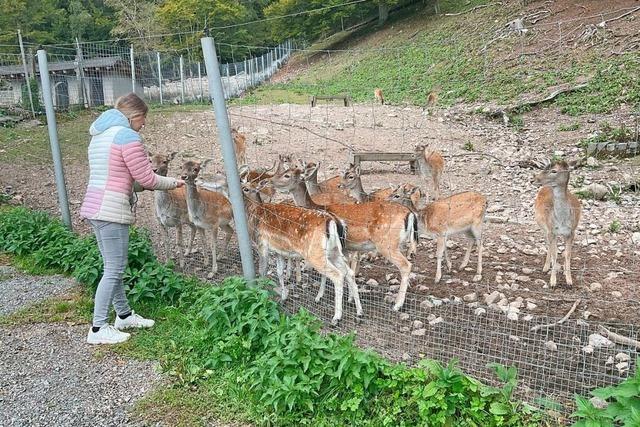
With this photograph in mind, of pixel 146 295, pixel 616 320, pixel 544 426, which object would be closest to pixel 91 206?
pixel 146 295

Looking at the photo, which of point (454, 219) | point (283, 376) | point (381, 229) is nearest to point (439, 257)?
point (454, 219)

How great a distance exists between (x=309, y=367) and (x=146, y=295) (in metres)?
2.27

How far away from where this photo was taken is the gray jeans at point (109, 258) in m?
4.77

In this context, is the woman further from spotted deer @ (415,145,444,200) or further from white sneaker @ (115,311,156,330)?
spotted deer @ (415,145,444,200)

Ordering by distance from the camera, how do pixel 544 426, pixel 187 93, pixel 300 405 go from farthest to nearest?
pixel 187 93, pixel 300 405, pixel 544 426

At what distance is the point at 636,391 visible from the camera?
3105 mm

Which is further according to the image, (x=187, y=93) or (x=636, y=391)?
(x=187, y=93)

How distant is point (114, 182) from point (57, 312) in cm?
171

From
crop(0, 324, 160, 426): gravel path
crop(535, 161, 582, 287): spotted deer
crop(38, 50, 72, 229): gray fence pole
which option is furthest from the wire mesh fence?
crop(0, 324, 160, 426): gravel path

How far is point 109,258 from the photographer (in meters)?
4.84

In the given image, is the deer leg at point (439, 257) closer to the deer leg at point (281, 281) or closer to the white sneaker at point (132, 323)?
the deer leg at point (281, 281)

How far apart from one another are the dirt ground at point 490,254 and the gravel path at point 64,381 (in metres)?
1.70

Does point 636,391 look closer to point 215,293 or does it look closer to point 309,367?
point 309,367

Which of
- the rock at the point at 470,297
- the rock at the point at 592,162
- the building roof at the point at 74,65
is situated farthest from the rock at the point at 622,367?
the building roof at the point at 74,65
